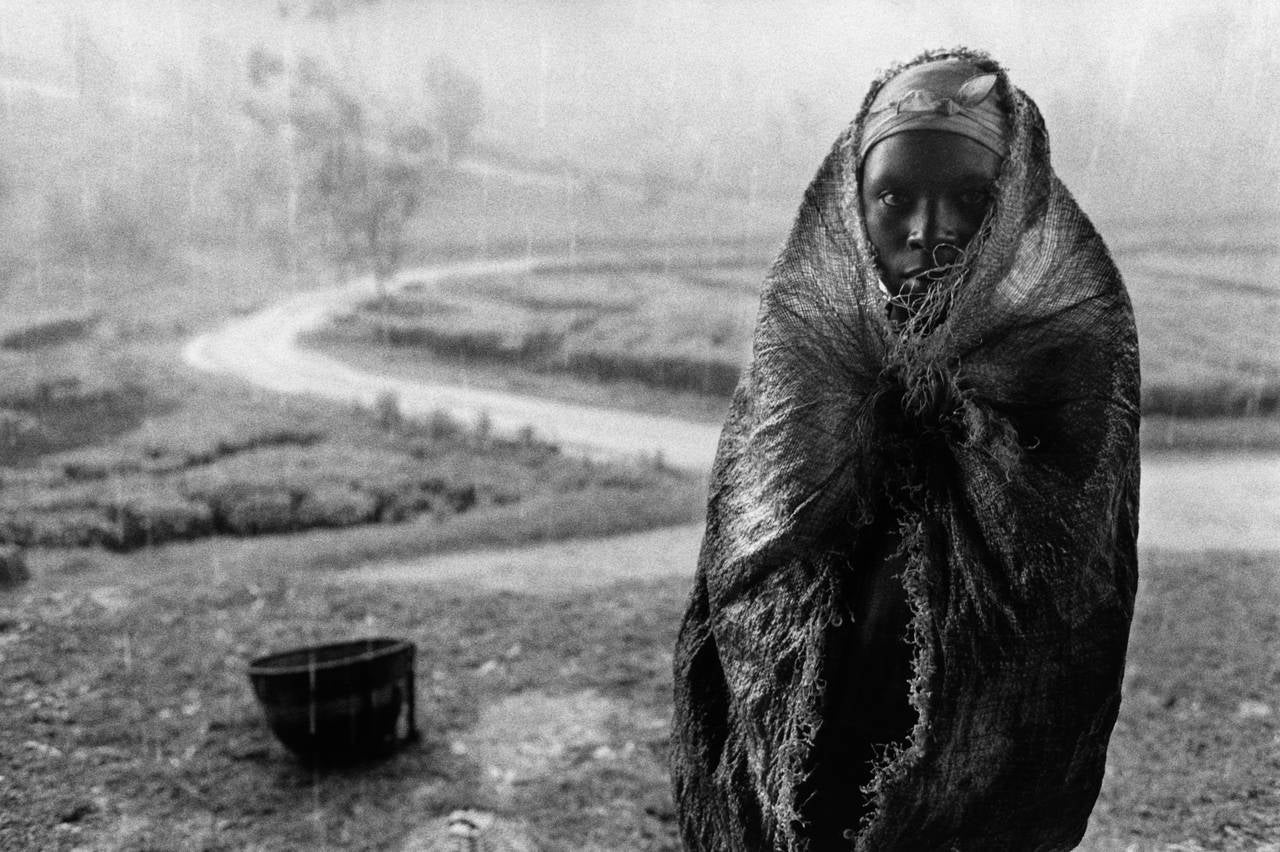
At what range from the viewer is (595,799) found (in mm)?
4777

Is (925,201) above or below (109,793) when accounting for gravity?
above

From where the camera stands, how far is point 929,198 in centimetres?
186

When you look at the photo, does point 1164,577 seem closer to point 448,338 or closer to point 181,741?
point 181,741

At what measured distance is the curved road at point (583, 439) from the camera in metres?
8.90

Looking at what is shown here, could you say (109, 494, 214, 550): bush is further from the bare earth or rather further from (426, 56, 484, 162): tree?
(426, 56, 484, 162): tree

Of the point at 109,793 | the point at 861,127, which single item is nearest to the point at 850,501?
the point at 861,127

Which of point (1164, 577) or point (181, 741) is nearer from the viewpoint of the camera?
point (181, 741)

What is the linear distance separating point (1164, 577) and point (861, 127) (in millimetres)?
6824

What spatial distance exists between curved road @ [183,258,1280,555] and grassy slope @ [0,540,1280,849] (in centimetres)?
97

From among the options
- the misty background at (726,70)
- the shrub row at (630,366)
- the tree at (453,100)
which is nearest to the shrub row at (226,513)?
the shrub row at (630,366)

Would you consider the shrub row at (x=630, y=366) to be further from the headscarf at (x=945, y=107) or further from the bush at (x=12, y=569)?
the headscarf at (x=945, y=107)

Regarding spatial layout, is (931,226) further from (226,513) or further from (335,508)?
(226,513)

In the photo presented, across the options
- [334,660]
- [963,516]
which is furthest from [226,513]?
[963,516]

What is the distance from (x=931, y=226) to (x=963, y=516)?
50cm
